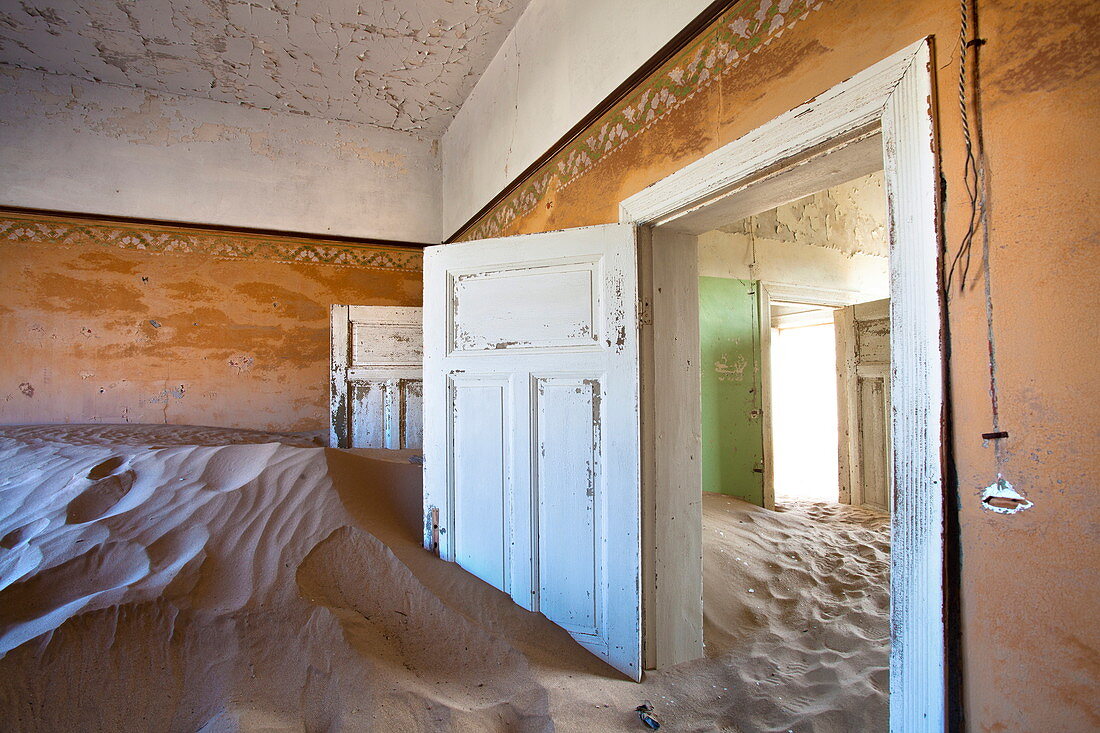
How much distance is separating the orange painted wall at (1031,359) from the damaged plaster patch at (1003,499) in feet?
0.04

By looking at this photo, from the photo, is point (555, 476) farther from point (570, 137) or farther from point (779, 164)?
point (570, 137)

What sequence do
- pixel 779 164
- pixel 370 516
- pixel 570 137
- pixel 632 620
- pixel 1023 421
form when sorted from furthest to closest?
pixel 570 137, pixel 370 516, pixel 632 620, pixel 779 164, pixel 1023 421

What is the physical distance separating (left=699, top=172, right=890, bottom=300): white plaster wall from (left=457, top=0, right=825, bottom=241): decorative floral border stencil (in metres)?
2.12

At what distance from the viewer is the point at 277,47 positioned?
383 cm

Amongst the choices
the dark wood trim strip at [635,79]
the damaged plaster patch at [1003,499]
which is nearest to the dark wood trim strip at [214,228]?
the dark wood trim strip at [635,79]

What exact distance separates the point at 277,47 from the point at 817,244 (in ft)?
16.2

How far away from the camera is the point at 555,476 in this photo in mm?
2158

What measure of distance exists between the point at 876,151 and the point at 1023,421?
2.66ft

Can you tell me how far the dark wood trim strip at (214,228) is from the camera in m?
4.23

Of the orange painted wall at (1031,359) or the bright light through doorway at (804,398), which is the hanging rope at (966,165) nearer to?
the orange painted wall at (1031,359)

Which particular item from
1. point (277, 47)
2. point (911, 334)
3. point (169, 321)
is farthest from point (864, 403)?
point (169, 321)

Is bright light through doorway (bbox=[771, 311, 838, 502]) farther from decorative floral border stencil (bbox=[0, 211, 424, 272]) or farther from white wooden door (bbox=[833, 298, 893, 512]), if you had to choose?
decorative floral border stencil (bbox=[0, 211, 424, 272])

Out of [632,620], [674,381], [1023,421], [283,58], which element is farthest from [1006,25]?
[283,58]

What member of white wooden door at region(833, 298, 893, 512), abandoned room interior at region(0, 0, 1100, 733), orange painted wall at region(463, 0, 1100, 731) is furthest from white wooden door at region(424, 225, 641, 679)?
white wooden door at region(833, 298, 893, 512)
